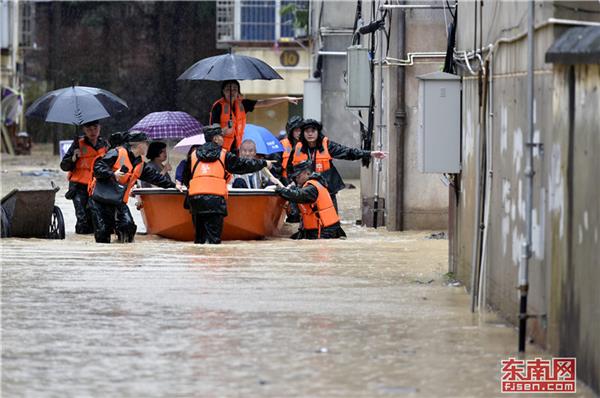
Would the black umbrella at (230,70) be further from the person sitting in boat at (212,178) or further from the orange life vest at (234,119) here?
the person sitting in boat at (212,178)

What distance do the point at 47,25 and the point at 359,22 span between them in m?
32.8

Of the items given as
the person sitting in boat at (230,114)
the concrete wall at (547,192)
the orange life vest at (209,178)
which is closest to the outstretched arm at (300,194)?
the orange life vest at (209,178)

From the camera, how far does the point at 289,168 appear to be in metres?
19.4

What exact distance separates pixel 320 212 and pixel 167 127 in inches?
142

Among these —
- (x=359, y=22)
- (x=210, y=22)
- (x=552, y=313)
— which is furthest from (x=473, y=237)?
(x=210, y=22)

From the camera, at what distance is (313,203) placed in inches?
711

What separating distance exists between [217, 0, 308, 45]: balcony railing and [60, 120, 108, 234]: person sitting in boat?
823 inches

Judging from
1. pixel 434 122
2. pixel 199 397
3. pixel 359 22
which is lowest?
pixel 199 397

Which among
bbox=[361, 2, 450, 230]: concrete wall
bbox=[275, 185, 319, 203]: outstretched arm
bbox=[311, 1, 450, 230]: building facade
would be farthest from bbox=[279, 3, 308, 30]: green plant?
bbox=[275, 185, 319, 203]: outstretched arm

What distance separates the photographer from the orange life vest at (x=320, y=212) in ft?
59.2

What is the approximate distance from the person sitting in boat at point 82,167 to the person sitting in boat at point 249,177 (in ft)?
5.95

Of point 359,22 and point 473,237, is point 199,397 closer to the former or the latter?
point 473,237

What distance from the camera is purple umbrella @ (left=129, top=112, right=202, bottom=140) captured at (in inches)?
818

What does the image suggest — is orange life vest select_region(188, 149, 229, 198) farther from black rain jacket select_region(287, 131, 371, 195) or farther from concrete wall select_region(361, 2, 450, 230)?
concrete wall select_region(361, 2, 450, 230)
